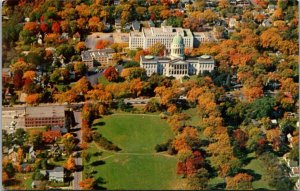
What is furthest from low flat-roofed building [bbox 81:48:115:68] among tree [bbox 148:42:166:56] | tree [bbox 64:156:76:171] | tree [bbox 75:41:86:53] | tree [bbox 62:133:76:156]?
tree [bbox 64:156:76:171]

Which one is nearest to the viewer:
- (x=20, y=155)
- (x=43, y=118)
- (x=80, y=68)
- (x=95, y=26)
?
(x=20, y=155)

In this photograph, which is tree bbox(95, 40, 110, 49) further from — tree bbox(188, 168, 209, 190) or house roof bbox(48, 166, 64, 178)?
tree bbox(188, 168, 209, 190)

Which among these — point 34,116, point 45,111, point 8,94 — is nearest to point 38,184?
point 34,116

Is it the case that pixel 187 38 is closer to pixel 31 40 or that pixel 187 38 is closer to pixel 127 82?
pixel 127 82

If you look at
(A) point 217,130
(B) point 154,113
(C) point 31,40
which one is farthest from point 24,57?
(A) point 217,130

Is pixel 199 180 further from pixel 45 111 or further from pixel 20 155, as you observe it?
pixel 45 111

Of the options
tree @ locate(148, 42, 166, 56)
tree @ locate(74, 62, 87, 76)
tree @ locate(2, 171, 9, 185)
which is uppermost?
tree @ locate(148, 42, 166, 56)

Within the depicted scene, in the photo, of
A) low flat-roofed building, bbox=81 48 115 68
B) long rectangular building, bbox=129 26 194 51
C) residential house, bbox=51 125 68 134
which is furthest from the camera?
long rectangular building, bbox=129 26 194 51
